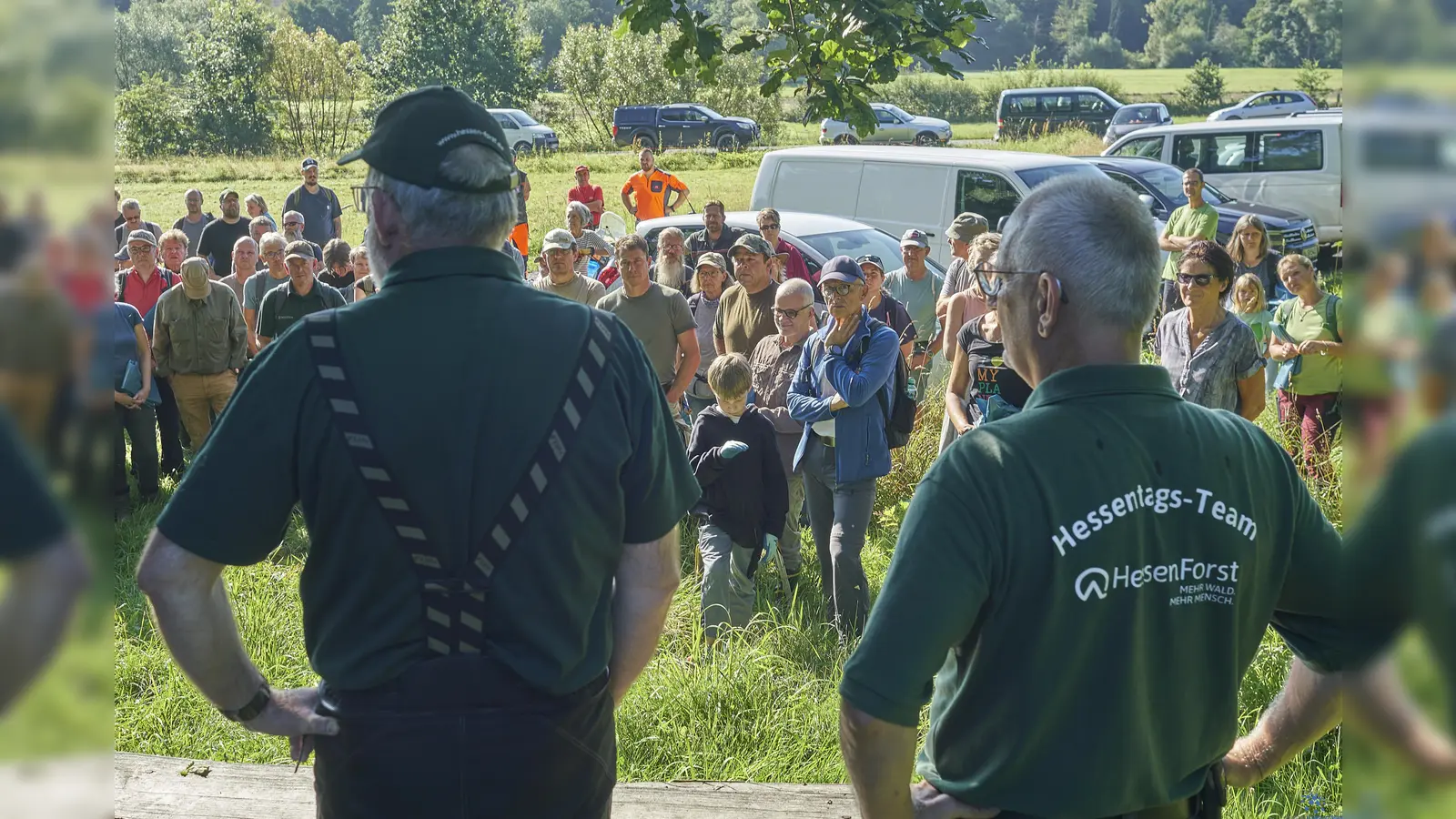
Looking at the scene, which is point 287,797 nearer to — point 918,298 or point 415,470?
point 415,470

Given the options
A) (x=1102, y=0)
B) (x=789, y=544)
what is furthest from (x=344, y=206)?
(x=1102, y=0)

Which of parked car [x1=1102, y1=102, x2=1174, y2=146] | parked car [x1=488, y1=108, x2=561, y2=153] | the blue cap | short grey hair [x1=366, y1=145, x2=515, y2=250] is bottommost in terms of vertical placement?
the blue cap

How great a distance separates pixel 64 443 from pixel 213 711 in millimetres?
5147

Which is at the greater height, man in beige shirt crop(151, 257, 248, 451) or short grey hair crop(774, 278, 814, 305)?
short grey hair crop(774, 278, 814, 305)

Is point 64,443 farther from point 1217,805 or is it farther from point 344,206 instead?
point 344,206

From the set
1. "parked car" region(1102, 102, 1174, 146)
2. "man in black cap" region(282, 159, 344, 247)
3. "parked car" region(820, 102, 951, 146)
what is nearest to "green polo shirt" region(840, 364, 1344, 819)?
"man in black cap" region(282, 159, 344, 247)

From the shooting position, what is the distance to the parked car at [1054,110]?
4084cm

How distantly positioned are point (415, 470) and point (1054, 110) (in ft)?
140

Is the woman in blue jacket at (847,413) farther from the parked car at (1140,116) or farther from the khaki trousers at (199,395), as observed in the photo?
the parked car at (1140,116)

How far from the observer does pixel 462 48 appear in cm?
5200

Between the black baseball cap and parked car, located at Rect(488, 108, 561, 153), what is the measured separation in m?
37.0

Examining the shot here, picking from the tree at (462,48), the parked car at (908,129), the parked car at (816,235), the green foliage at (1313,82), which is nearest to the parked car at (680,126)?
the parked car at (908,129)

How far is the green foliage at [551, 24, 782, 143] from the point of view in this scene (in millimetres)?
43906

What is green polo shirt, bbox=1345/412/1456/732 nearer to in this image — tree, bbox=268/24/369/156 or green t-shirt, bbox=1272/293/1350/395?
green t-shirt, bbox=1272/293/1350/395
